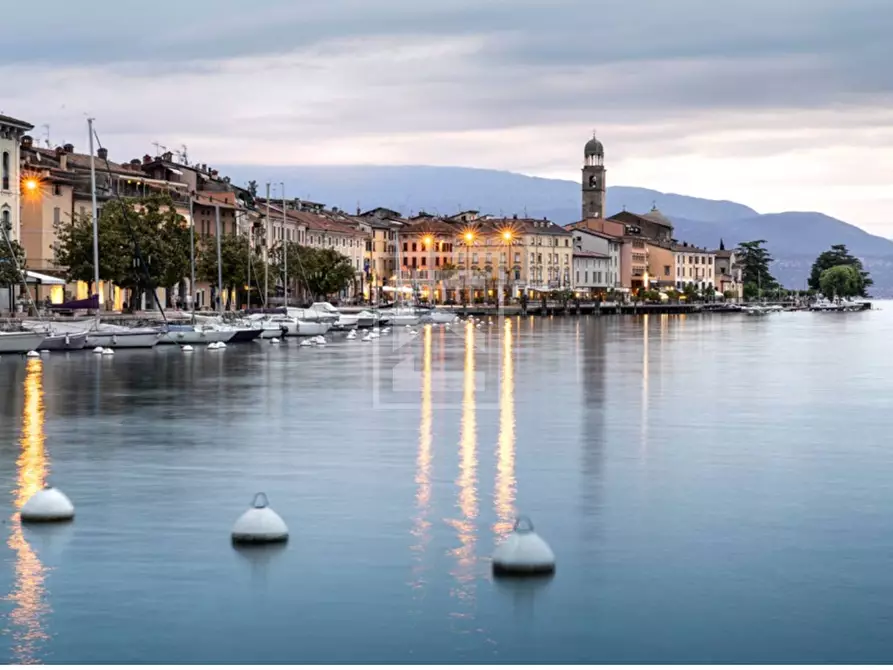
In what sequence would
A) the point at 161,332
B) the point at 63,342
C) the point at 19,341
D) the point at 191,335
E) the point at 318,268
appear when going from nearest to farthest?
the point at 19,341 < the point at 63,342 < the point at 161,332 < the point at 191,335 < the point at 318,268

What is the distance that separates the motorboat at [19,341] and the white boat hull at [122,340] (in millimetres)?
5221

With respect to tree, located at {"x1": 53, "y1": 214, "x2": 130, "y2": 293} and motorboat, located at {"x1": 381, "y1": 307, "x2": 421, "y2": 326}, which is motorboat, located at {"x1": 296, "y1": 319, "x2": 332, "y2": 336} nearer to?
tree, located at {"x1": 53, "y1": 214, "x2": 130, "y2": 293}

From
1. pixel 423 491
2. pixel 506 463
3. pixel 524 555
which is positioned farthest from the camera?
pixel 506 463

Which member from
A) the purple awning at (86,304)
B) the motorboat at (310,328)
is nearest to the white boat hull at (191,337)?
the purple awning at (86,304)

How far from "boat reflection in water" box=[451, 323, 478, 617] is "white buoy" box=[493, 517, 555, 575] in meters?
0.38

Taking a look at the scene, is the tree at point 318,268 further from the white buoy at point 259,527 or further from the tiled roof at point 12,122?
the white buoy at point 259,527

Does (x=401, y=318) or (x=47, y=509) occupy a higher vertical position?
(x=401, y=318)

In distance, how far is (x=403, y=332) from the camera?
11056cm

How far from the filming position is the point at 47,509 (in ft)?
68.5

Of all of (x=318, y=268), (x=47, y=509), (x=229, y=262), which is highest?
(x=229, y=262)

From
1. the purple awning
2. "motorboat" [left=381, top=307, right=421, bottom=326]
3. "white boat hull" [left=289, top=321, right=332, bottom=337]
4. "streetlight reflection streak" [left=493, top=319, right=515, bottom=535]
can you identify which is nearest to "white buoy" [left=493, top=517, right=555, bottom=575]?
"streetlight reflection streak" [left=493, top=319, right=515, bottom=535]

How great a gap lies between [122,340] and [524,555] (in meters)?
57.5

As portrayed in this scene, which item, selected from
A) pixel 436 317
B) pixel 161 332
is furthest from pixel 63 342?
pixel 436 317

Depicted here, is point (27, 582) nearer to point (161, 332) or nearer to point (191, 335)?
point (161, 332)
